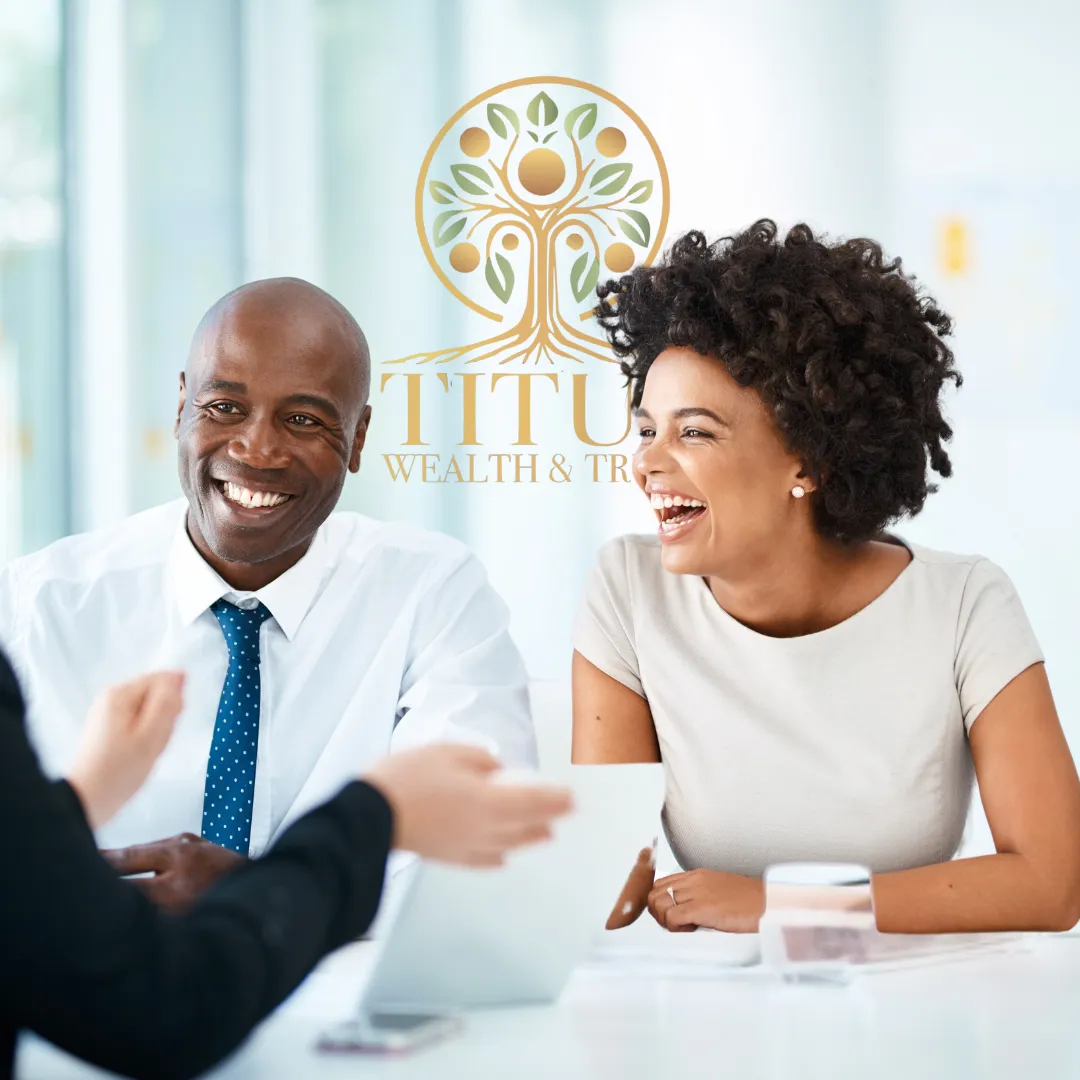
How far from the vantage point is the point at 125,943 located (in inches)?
28.8

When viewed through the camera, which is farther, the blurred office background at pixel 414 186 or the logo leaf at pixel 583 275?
the logo leaf at pixel 583 275

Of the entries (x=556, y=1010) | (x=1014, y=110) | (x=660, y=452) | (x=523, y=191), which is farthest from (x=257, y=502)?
(x=1014, y=110)

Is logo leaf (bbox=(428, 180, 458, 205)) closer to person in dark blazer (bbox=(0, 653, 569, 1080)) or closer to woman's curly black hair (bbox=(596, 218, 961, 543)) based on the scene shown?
woman's curly black hair (bbox=(596, 218, 961, 543))

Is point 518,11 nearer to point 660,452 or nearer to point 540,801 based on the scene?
point 660,452

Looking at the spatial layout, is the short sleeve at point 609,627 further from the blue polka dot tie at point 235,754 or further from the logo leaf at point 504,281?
the logo leaf at point 504,281

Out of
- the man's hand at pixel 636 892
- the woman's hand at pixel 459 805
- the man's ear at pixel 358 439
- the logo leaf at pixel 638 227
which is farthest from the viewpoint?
the logo leaf at pixel 638 227

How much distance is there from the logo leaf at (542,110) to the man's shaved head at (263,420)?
4.80ft

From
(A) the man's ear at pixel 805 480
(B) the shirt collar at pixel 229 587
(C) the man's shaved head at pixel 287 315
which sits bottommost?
(B) the shirt collar at pixel 229 587

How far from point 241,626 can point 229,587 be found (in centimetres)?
7

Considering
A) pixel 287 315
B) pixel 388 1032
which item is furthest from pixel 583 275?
pixel 388 1032

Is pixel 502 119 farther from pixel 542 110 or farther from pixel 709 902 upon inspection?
pixel 709 902

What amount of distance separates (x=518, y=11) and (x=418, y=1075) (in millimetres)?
2809

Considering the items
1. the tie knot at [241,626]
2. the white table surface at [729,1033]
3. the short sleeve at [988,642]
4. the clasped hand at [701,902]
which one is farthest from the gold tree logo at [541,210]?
the white table surface at [729,1033]

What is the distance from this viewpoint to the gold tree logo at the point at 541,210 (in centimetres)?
318
